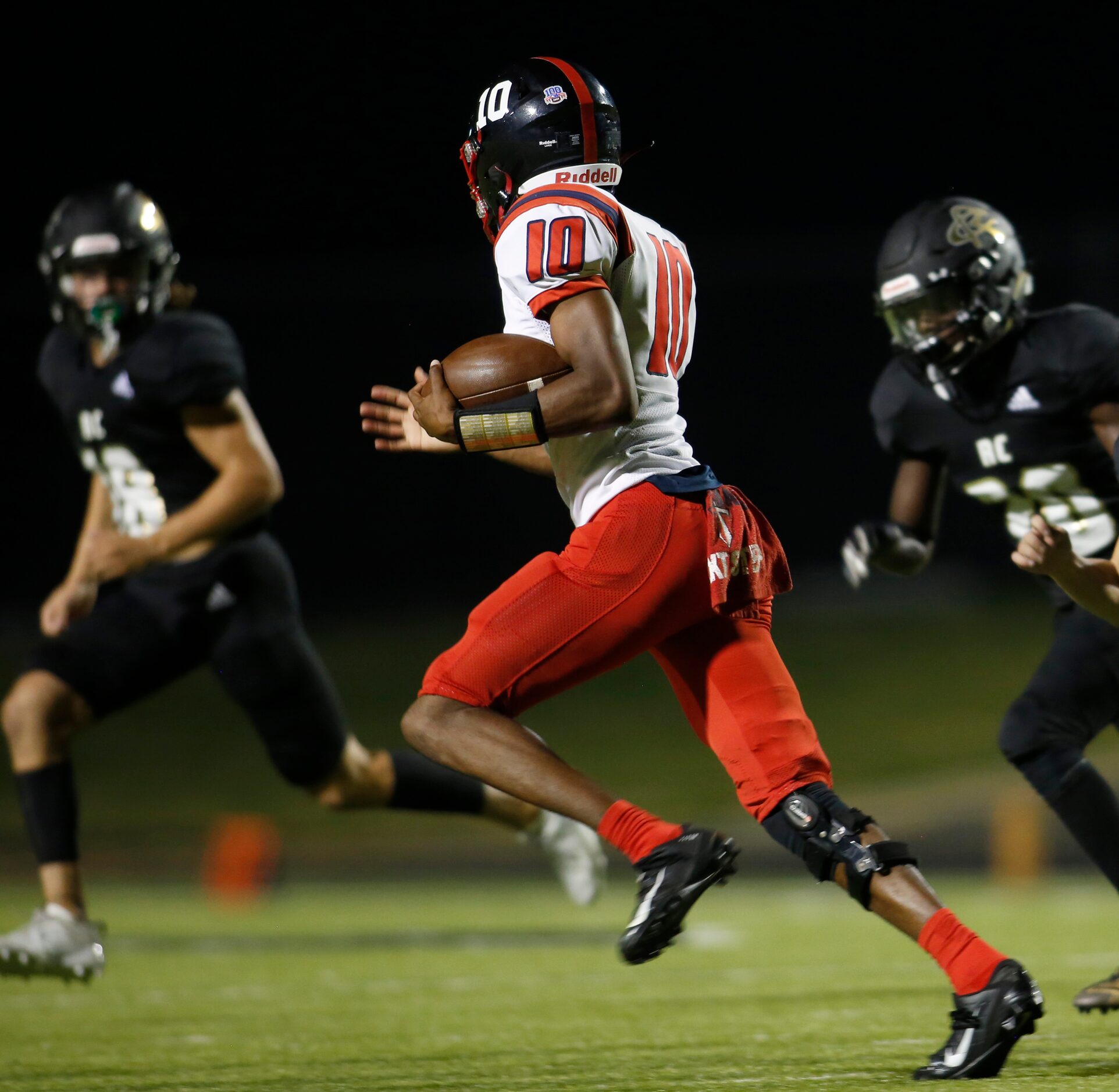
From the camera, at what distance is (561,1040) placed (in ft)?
12.3

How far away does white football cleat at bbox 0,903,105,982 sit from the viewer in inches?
158

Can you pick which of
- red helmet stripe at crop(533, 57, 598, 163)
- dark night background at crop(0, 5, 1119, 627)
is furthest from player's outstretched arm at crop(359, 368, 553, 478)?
dark night background at crop(0, 5, 1119, 627)

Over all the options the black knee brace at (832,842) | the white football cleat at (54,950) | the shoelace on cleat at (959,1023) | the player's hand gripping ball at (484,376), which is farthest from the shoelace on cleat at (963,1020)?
the white football cleat at (54,950)

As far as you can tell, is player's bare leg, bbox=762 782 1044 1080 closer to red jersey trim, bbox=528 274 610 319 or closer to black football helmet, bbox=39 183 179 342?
red jersey trim, bbox=528 274 610 319

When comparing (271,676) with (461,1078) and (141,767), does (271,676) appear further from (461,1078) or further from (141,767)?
(141,767)

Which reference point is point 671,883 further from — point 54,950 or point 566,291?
point 54,950

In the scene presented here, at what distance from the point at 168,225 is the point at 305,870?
5.63m

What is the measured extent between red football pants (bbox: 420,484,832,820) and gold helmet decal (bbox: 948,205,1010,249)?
1473 millimetres

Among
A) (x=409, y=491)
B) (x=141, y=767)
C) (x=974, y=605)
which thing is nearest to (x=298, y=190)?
(x=409, y=491)

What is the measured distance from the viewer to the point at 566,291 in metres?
2.88

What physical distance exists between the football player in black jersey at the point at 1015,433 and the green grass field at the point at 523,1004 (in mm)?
665

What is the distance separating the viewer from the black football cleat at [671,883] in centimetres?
275

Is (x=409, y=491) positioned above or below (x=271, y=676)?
below

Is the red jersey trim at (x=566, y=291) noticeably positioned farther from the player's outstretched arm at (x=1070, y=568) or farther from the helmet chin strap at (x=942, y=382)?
the helmet chin strap at (x=942, y=382)
